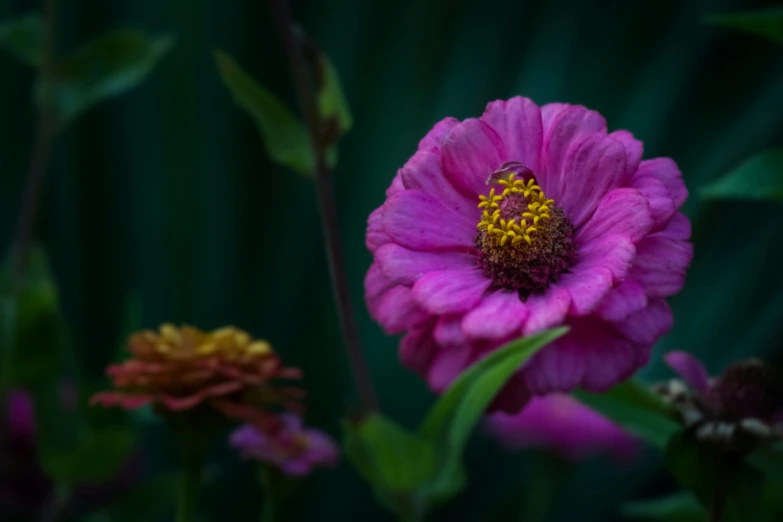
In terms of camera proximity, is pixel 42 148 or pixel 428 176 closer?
pixel 428 176

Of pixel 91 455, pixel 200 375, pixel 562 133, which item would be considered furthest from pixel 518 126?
pixel 91 455

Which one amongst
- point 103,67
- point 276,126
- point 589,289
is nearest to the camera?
point 589,289

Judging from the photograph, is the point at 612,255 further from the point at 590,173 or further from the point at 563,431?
the point at 563,431

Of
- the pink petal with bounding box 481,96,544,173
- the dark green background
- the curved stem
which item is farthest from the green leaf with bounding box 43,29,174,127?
the pink petal with bounding box 481,96,544,173

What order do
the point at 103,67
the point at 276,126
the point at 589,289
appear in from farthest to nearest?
the point at 103,67
the point at 276,126
the point at 589,289

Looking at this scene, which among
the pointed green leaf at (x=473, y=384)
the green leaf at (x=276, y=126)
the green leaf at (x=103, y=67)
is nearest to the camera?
the pointed green leaf at (x=473, y=384)

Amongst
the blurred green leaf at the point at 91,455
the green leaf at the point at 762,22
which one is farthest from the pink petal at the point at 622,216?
the blurred green leaf at the point at 91,455

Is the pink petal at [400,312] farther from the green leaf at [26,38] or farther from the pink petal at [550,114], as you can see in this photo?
the green leaf at [26,38]

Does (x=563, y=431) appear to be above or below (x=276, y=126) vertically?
below
